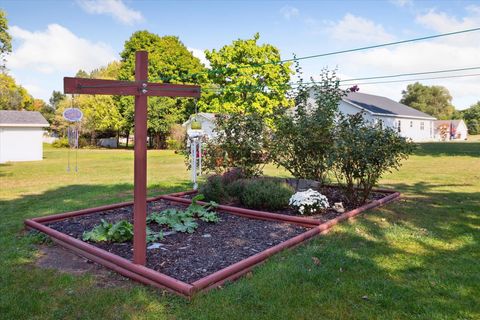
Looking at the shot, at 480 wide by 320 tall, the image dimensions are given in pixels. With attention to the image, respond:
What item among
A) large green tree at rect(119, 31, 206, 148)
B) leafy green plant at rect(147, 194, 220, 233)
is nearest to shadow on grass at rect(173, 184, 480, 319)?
leafy green plant at rect(147, 194, 220, 233)

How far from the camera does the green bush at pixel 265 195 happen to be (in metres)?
6.77

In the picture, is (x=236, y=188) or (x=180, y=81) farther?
(x=180, y=81)

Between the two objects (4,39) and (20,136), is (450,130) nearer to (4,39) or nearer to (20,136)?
(20,136)

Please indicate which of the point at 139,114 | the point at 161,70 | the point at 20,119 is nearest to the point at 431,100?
the point at 161,70

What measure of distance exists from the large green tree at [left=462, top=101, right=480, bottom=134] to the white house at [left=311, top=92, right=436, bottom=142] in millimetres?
29003

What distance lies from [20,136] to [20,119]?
1.07 metres

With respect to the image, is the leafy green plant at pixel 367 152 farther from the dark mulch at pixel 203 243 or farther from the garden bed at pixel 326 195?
the dark mulch at pixel 203 243

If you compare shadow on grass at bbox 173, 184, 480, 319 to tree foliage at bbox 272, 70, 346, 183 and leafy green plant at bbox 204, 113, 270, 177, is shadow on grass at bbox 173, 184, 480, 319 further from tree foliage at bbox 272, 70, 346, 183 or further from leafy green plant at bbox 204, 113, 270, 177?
leafy green plant at bbox 204, 113, 270, 177

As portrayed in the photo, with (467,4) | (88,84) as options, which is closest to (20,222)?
(88,84)

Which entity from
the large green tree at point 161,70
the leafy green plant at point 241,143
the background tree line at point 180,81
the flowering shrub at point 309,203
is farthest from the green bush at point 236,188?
the large green tree at point 161,70

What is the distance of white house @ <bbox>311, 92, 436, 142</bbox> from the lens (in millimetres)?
37594

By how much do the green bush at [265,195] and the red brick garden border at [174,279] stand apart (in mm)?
449

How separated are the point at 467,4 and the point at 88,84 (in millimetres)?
18356

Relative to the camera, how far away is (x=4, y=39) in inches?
779
